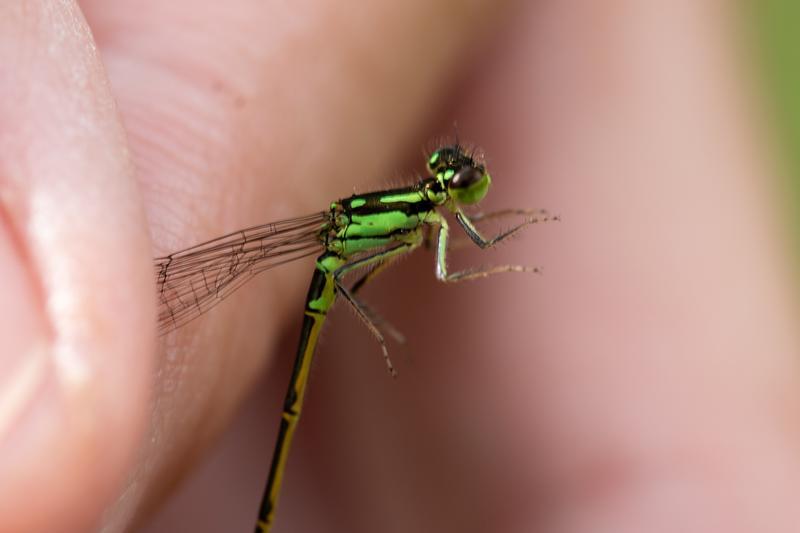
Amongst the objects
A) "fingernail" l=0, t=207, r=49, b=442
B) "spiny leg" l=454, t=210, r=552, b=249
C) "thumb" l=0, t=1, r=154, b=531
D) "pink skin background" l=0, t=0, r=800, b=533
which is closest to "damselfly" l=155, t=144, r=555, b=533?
"spiny leg" l=454, t=210, r=552, b=249

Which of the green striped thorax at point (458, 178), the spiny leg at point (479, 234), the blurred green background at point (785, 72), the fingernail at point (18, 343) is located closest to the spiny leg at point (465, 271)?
the spiny leg at point (479, 234)

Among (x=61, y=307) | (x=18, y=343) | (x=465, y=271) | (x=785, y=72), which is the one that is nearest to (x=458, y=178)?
(x=465, y=271)

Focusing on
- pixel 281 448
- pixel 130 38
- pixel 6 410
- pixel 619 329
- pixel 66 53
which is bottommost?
pixel 6 410

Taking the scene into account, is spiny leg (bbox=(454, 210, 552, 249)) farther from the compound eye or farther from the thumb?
the thumb

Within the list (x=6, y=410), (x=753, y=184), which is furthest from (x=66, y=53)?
(x=753, y=184)

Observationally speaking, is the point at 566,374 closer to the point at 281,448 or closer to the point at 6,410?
the point at 281,448

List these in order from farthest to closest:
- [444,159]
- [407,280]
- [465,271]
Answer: [407,280]
[444,159]
[465,271]

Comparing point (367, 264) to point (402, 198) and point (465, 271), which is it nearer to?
point (402, 198)
